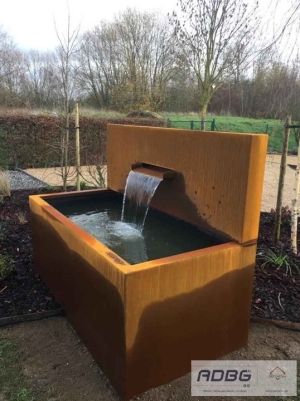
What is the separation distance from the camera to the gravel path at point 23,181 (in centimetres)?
803

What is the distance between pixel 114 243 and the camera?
119 inches

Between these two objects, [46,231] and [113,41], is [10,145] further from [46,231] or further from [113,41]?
[113,41]

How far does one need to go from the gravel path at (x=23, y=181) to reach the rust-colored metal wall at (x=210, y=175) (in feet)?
17.6

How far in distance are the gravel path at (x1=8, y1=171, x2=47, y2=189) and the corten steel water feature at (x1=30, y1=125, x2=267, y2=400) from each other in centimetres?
566

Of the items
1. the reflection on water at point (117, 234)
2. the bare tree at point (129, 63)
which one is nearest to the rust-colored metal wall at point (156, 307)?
the reflection on water at point (117, 234)

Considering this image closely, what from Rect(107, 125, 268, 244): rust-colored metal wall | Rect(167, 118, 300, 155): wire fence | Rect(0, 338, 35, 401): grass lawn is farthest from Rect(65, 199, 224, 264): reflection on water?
Rect(167, 118, 300, 155): wire fence

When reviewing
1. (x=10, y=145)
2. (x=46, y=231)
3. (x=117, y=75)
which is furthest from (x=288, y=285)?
(x=117, y=75)

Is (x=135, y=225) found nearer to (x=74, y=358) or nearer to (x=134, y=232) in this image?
(x=134, y=232)

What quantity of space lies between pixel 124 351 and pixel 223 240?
996 millimetres

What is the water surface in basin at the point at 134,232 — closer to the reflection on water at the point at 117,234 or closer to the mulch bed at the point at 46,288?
the reflection on water at the point at 117,234

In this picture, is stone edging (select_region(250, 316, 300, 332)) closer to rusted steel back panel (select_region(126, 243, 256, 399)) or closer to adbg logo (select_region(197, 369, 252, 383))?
rusted steel back panel (select_region(126, 243, 256, 399))

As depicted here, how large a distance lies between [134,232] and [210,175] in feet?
3.80

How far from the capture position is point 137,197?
3311 millimetres

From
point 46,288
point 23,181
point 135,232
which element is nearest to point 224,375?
point 135,232
